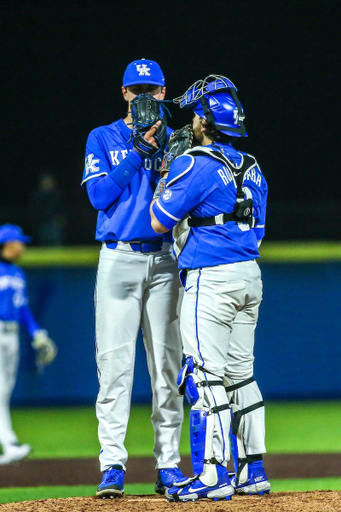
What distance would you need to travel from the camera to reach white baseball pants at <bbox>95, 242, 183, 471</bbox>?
3.71 meters

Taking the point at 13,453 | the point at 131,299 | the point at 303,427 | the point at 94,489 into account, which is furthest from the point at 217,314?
the point at 303,427

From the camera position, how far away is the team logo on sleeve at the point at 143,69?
379cm

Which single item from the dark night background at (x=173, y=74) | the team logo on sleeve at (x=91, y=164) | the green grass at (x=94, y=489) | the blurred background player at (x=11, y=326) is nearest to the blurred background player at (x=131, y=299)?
the team logo on sleeve at (x=91, y=164)

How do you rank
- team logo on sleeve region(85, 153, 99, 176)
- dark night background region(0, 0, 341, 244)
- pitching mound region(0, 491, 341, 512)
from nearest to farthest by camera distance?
pitching mound region(0, 491, 341, 512)
team logo on sleeve region(85, 153, 99, 176)
dark night background region(0, 0, 341, 244)

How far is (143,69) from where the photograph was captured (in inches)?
150

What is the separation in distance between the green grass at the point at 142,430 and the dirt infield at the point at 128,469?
1.27 ft

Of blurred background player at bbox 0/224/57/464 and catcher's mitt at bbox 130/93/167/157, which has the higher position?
catcher's mitt at bbox 130/93/167/157

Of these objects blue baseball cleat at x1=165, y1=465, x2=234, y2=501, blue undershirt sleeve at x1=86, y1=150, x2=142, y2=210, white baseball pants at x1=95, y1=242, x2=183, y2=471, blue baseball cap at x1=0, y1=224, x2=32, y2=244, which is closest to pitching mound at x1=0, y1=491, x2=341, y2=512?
blue baseball cleat at x1=165, y1=465, x2=234, y2=501

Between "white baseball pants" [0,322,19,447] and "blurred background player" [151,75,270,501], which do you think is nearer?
"blurred background player" [151,75,270,501]

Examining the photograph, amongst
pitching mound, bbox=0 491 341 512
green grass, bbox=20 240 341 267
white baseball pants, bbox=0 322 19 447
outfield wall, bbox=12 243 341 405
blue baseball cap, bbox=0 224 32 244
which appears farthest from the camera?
green grass, bbox=20 240 341 267

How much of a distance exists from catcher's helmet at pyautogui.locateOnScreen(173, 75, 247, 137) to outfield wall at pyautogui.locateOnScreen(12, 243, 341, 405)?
611cm

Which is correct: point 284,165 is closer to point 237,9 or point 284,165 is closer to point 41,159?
point 237,9

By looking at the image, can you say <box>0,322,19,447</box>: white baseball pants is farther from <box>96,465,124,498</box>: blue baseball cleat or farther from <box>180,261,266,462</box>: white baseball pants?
<box>180,261,266,462</box>: white baseball pants

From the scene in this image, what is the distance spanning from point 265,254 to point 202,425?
652 cm
